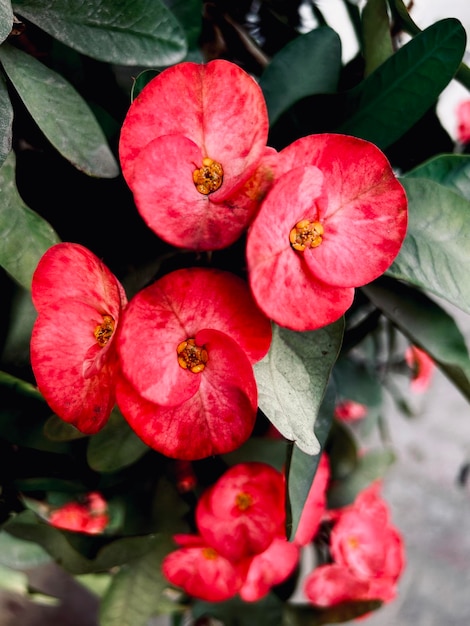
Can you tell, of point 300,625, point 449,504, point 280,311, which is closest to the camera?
point 280,311

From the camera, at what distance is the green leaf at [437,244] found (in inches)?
15.0

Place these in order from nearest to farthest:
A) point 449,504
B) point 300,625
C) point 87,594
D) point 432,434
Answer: point 300,625, point 87,594, point 449,504, point 432,434

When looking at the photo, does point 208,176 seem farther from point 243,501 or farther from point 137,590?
point 137,590

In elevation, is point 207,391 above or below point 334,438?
above

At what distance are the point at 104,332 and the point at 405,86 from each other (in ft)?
0.89

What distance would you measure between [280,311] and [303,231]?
1.9 inches

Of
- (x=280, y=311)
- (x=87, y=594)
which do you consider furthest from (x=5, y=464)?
(x=87, y=594)

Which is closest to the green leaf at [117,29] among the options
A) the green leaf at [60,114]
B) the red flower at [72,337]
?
the green leaf at [60,114]

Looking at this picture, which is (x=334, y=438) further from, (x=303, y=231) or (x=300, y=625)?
(x=303, y=231)

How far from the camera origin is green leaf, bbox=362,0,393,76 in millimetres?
435

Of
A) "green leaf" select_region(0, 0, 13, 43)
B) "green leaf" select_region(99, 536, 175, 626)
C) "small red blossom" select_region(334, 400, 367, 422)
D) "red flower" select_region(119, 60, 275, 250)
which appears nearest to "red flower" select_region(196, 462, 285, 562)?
"green leaf" select_region(99, 536, 175, 626)

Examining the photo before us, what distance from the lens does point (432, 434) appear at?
4.33 ft

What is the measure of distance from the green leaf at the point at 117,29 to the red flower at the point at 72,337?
0.45 ft

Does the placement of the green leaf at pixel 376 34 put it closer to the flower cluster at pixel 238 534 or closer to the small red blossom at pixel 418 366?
the flower cluster at pixel 238 534
